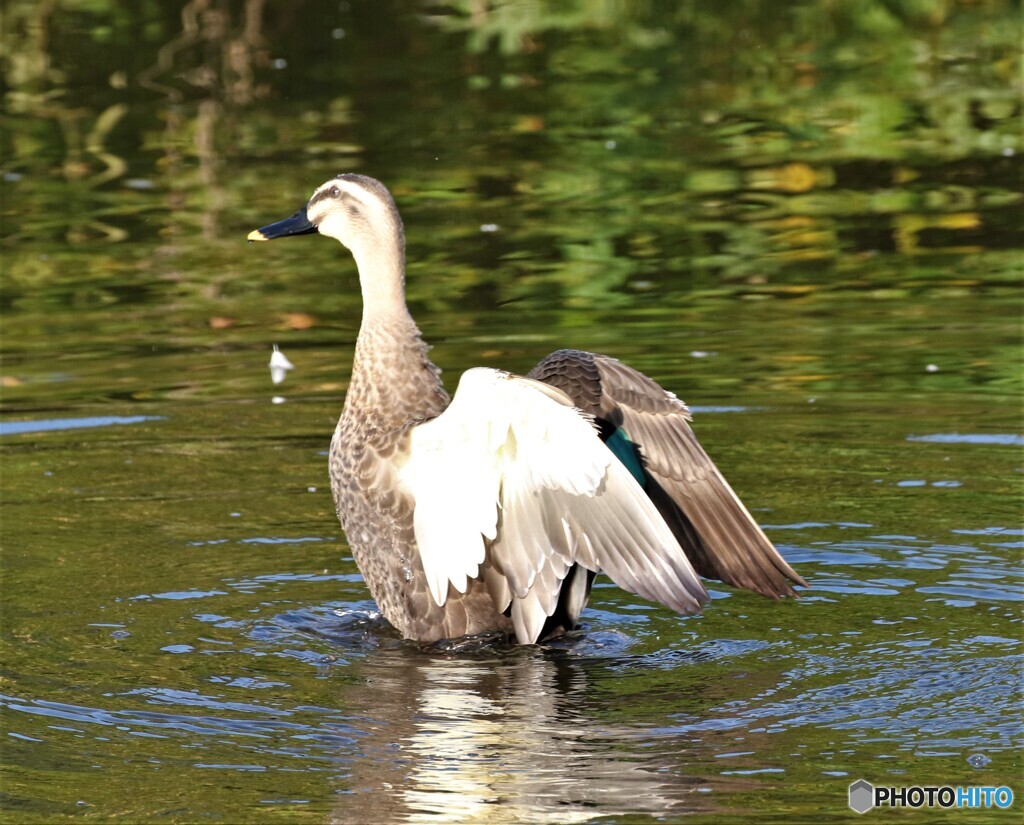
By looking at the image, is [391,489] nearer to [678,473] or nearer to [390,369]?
[390,369]

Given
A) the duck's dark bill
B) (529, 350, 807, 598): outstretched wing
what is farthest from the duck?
the duck's dark bill

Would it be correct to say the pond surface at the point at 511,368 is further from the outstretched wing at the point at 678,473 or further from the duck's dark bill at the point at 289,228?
the duck's dark bill at the point at 289,228

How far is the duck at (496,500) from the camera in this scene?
21.1 feet

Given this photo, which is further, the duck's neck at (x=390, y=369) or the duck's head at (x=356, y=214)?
the duck's head at (x=356, y=214)

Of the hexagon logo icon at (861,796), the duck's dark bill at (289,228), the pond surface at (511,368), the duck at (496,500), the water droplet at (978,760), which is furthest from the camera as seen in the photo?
the duck's dark bill at (289,228)

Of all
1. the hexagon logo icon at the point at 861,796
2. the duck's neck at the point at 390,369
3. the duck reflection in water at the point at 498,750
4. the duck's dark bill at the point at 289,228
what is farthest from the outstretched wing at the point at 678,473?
the hexagon logo icon at the point at 861,796

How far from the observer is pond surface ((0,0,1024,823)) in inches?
232

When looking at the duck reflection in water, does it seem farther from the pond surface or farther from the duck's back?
the duck's back

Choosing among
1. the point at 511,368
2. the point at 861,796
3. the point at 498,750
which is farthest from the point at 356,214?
the point at 861,796

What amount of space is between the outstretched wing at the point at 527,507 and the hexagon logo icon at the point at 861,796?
0.95 metres

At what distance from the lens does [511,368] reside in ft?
34.3

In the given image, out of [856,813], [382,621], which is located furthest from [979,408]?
[856,813]

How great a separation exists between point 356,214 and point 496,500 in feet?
5.25

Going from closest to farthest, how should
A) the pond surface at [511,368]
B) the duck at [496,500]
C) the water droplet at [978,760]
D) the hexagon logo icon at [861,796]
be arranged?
1. the hexagon logo icon at [861,796]
2. the water droplet at [978,760]
3. the pond surface at [511,368]
4. the duck at [496,500]
